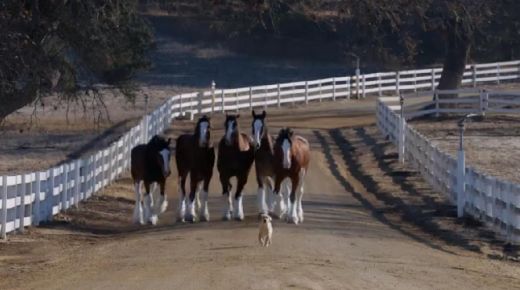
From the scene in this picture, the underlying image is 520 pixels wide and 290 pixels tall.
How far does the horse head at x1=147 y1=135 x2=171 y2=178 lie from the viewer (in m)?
23.4

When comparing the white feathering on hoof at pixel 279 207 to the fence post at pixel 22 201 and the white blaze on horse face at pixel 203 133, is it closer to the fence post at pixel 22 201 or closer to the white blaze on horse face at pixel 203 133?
the white blaze on horse face at pixel 203 133

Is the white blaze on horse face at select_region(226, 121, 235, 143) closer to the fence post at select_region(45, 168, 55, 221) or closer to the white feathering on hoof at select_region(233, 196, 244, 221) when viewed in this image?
the white feathering on hoof at select_region(233, 196, 244, 221)

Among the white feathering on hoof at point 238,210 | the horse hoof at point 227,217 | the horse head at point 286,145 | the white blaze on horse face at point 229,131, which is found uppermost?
the white blaze on horse face at point 229,131

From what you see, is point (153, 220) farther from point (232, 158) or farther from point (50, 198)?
point (50, 198)

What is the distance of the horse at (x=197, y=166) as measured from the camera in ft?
75.4

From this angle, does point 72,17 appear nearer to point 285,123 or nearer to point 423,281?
point 423,281

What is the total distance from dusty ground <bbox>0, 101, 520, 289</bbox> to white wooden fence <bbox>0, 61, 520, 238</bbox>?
1.41 feet

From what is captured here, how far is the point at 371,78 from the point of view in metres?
62.5

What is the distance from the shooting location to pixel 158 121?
140ft

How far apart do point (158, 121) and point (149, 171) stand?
62.3 ft

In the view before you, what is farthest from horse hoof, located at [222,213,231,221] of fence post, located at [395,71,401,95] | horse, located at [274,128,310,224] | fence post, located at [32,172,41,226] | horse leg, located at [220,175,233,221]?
fence post, located at [395,71,401,95]

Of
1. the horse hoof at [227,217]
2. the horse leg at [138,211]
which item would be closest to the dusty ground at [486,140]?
the horse hoof at [227,217]

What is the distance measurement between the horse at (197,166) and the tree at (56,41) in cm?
217

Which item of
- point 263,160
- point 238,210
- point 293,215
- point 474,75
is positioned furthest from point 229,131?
point 474,75
